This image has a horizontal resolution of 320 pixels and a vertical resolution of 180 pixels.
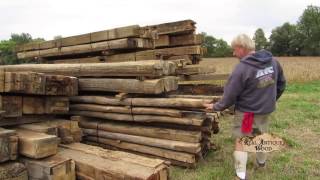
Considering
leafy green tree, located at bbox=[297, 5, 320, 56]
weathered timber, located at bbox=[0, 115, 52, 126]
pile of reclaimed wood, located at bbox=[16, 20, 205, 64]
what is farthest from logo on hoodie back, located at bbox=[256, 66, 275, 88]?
leafy green tree, located at bbox=[297, 5, 320, 56]

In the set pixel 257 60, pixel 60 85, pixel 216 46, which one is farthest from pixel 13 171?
pixel 216 46

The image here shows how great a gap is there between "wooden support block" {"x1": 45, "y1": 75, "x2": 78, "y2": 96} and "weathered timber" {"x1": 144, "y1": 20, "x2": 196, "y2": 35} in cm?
298

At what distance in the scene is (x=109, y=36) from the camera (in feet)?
22.9

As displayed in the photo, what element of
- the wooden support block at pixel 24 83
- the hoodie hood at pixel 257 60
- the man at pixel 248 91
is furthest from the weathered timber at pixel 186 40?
the wooden support block at pixel 24 83

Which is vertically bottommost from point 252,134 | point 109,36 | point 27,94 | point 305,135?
point 305,135

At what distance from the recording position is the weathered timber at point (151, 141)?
537 cm

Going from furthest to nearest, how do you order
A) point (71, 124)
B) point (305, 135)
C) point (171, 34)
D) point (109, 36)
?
point (171, 34) → point (305, 135) → point (109, 36) → point (71, 124)

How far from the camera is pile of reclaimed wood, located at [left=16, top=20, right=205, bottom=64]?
6.78 m

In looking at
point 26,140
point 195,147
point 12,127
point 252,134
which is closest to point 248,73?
point 252,134

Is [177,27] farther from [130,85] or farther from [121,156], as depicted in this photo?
[121,156]

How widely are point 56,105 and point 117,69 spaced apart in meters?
1.05

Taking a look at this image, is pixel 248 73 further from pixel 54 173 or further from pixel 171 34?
pixel 171 34

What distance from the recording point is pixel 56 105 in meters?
5.56

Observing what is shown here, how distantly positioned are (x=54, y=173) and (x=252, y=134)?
2.53 metres
